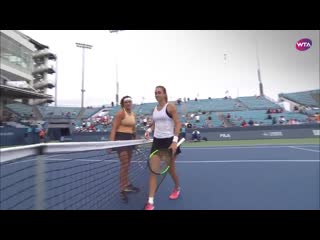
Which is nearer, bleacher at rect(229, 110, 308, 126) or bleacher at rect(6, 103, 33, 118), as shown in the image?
bleacher at rect(229, 110, 308, 126)

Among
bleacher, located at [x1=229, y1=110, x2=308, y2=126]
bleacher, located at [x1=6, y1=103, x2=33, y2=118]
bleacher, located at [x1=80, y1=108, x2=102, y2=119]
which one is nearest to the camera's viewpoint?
bleacher, located at [x1=229, y1=110, x2=308, y2=126]

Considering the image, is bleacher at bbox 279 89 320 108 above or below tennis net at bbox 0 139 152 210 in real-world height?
above

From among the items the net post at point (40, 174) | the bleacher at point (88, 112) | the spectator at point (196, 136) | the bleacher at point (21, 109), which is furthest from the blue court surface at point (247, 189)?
the bleacher at point (88, 112)

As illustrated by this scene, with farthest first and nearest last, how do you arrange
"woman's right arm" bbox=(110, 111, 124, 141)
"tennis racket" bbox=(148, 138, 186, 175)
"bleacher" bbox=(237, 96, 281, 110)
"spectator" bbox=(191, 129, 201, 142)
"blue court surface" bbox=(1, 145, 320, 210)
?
"bleacher" bbox=(237, 96, 281, 110)
"spectator" bbox=(191, 129, 201, 142)
"woman's right arm" bbox=(110, 111, 124, 141)
"tennis racket" bbox=(148, 138, 186, 175)
"blue court surface" bbox=(1, 145, 320, 210)

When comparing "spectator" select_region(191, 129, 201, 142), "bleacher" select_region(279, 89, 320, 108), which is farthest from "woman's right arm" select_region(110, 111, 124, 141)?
"bleacher" select_region(279, 89, 320, 108)

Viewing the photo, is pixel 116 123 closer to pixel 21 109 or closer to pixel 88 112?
pixel 21 109

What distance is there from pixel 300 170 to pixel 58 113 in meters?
34.7

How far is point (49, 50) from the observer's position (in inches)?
1825

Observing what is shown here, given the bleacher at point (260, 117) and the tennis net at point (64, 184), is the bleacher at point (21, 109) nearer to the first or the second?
the bleacher at point (260, 117)

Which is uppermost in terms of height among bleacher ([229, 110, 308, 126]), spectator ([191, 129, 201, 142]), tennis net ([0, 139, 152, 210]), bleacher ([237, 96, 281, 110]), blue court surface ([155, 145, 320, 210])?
bleacher ([237, 96, 281, 110])

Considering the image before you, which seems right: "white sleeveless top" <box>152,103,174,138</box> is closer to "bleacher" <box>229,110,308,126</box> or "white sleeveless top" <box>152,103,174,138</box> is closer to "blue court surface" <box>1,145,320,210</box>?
"blue court surface" <box>1,145,320,210</box>
